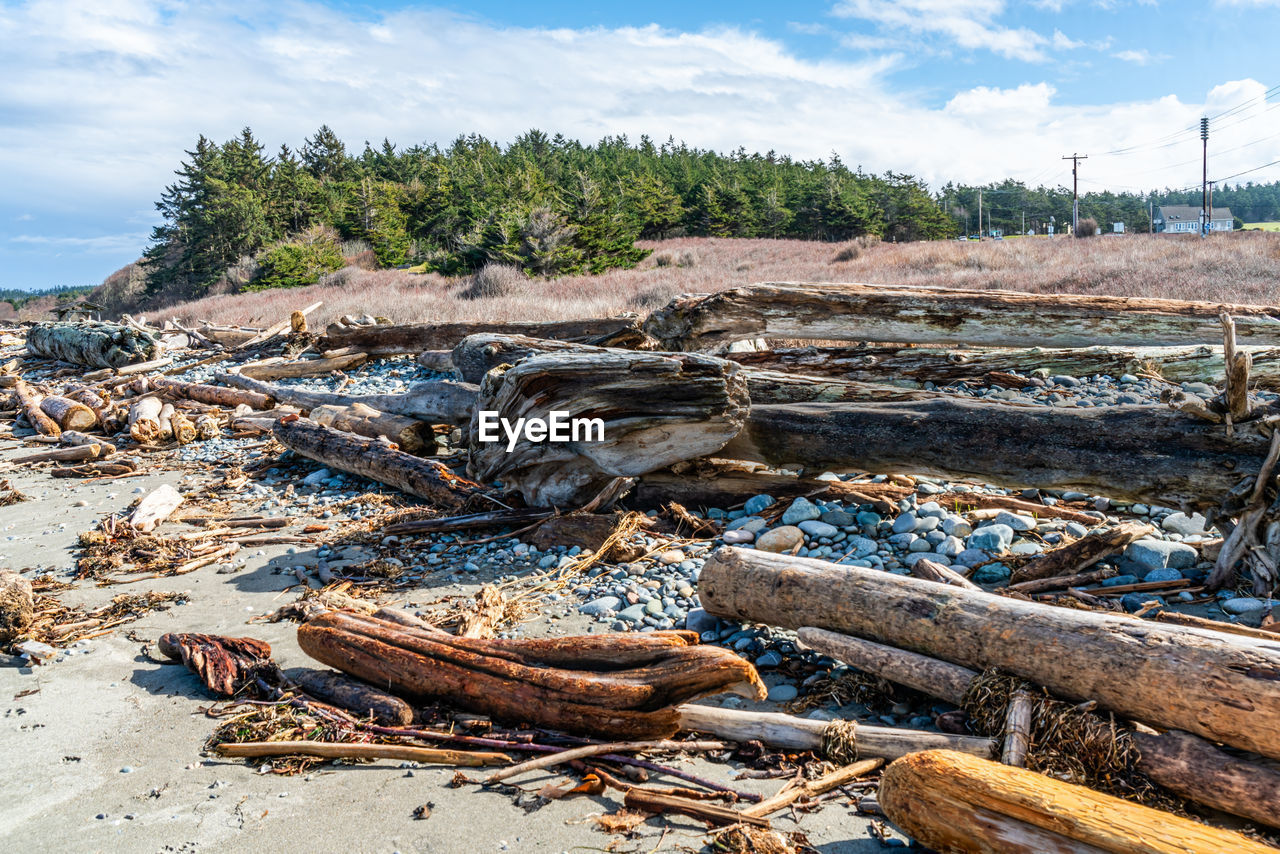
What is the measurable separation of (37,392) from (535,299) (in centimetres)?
948

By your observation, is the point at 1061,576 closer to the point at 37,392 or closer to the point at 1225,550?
the point at 1225,550

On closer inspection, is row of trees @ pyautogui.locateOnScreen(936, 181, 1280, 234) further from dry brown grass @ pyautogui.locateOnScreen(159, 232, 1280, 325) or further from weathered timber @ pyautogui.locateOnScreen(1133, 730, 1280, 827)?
weathered timber @ pyautogui.locateOnScreen(1133, 730, 1280, 827)

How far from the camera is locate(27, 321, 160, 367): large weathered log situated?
14656 mm

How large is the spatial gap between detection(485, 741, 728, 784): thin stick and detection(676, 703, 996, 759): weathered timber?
7cm

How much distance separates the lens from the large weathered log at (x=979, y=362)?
7887 mm

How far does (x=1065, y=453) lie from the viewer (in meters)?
4.44

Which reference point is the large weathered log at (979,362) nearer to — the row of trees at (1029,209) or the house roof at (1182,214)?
the row of trees at (1029,209)

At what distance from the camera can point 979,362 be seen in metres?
8.16

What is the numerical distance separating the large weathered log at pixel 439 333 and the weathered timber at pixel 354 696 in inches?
271

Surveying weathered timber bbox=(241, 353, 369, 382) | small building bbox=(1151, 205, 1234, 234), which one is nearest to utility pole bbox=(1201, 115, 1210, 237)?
small building bbox=(1151, 205, 1234, 234)

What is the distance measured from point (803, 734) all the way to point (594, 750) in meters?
0.75

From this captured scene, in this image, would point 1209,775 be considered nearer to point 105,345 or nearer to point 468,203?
point 105,345

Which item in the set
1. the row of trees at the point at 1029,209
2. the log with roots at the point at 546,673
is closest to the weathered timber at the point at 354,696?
the log with roots at the point at 546,673

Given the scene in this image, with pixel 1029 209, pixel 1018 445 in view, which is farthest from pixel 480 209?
pixel 1029 209
